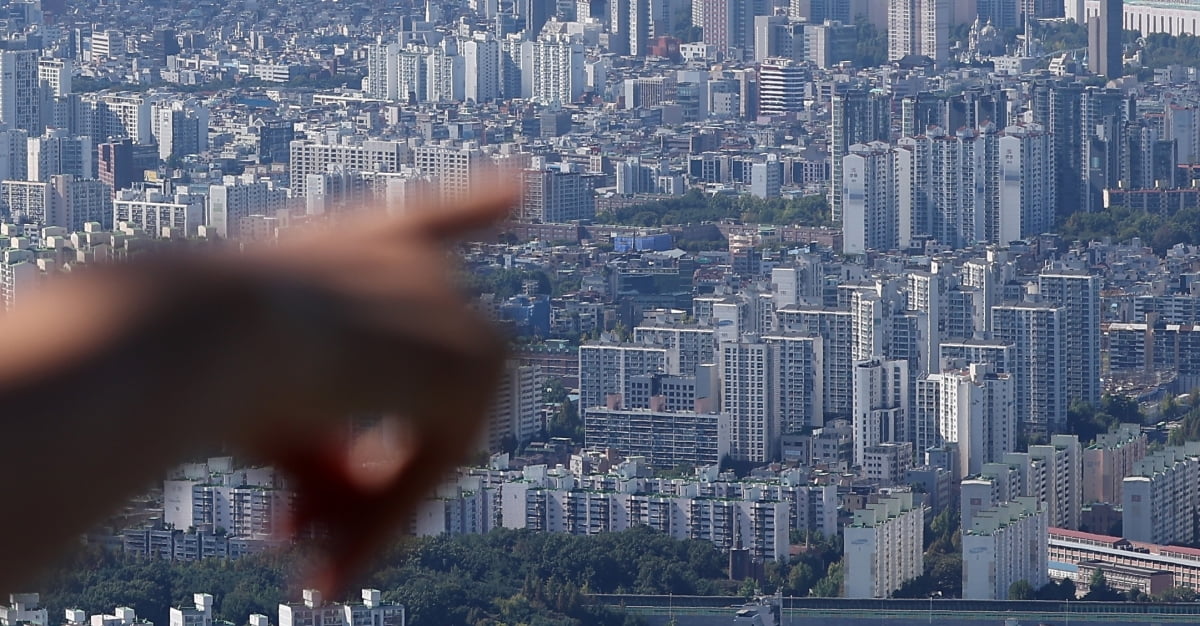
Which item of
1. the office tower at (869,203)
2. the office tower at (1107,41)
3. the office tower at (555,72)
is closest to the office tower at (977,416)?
the office tower at (869,203)

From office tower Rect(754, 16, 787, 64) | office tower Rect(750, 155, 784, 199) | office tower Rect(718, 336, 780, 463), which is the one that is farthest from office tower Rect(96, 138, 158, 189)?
office tower Rect(754, 16, 787, 64)

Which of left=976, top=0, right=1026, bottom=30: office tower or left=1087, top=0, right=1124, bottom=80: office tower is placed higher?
left=976, top=0, right=1026, bottom=30: office tower

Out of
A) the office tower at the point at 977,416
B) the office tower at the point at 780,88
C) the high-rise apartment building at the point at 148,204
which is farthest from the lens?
the office tower at the point at 780,88

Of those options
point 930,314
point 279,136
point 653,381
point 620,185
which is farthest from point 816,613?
point 279,136

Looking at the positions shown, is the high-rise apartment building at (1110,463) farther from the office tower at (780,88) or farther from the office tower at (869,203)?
the office tower at (780,88)

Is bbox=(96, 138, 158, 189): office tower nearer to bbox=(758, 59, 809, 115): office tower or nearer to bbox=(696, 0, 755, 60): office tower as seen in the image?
bbox=(758, 59, 809, 115): office tower
